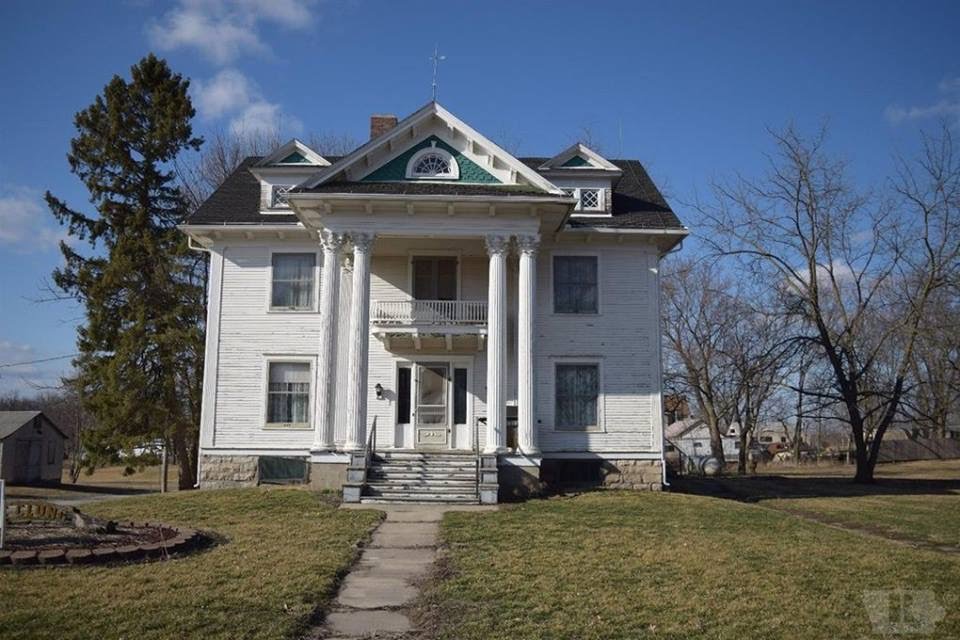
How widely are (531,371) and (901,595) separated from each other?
10.5 meters

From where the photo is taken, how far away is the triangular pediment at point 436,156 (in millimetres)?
A: 18625

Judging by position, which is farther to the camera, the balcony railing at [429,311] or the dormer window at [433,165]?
the balcony railing at [429,311]

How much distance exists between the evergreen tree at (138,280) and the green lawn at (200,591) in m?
15.3

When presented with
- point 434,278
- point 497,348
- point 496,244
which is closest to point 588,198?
point 496,244

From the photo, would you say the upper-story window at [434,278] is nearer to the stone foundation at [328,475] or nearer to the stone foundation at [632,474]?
the stone foundation at [328,475]

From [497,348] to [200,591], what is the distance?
10.9 m

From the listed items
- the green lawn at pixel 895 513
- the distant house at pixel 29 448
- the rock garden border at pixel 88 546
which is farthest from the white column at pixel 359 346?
the distant house at pixel 29 448

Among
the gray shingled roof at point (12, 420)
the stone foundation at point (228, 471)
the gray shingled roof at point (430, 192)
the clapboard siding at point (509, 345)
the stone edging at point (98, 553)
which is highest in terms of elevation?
the gray shingled roof at point (430, 192)

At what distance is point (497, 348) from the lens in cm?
1830

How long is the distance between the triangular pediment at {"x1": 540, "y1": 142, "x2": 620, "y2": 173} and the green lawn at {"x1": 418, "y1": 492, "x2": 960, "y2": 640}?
10.5 meters

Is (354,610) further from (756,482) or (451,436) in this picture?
(756,482)

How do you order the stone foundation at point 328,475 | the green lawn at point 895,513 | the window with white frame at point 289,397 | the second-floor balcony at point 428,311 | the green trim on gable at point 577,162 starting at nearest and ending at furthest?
the green lawn at point 895,513 → the stone foundation at point 328,475 → the second-floor balcony at point 428,311 → the window with white frame at point 289,397 → the green trim on gable at point 577,162

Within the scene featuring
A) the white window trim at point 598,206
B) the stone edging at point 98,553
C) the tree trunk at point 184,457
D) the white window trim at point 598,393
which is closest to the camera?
the stone edging at point 98,553

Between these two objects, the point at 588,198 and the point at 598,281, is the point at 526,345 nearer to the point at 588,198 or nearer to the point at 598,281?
the point at 598,281
